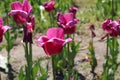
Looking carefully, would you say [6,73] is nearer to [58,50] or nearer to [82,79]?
[82,79]

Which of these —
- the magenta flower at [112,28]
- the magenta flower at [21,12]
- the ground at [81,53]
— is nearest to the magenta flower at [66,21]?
the magenta flower at [112,28]

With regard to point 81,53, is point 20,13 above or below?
above

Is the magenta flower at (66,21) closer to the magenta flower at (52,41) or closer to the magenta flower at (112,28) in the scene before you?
the magenta flower at (112,28)

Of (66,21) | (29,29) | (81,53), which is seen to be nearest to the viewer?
(29,29)

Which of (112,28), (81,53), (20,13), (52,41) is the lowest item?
(81,53)

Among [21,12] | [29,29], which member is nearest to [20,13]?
[21,12]

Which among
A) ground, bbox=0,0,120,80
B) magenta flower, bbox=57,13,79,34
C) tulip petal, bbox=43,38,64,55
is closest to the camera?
tulip petal, bbox=43,38,64,55

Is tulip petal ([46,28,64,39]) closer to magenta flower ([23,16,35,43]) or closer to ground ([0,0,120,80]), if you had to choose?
magenta flower ([23,16,35,43])

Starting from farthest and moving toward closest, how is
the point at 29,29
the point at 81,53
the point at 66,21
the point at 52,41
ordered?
the point at 81,53 < the point at 66,21 < the point at 29,29 < the point at 52,41

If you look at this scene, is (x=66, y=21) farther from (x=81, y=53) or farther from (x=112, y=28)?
(x=81, y=53)

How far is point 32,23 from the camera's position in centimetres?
232

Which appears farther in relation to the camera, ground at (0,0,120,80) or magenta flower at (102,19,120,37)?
ground at (0,0,120,80)

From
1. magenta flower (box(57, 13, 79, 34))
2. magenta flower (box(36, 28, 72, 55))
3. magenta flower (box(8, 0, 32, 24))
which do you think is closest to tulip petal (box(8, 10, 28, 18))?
magenta flower (box(8, 0, 32, 24))

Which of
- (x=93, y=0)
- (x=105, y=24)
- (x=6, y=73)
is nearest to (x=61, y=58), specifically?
(x=6, y=73)
